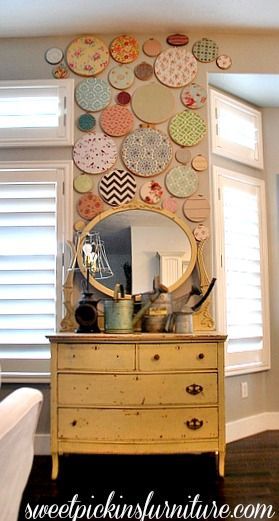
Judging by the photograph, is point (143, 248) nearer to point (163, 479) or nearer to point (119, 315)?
point (119, 315)

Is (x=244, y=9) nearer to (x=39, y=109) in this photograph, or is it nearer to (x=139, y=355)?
(x=39, y=109)

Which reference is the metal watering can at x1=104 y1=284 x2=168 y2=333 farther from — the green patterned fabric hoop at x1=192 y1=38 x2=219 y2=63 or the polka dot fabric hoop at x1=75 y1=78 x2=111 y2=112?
the green patterned fabric hoop at x1=192 y1=38 x2=219 y2=63

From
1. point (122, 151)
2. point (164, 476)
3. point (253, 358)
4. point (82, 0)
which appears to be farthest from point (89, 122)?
point (164, 476)

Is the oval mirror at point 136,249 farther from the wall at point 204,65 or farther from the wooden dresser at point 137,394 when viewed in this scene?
the wooden dresser at point 137,394

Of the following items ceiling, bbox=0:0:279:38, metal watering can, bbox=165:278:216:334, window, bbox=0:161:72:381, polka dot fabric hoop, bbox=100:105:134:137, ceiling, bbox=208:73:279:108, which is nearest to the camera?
metal watering can, bbox=165:278:216:334

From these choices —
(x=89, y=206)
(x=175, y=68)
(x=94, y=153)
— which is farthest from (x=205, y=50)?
(x=89, y=206)

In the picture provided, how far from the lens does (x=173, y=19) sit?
9.89ft

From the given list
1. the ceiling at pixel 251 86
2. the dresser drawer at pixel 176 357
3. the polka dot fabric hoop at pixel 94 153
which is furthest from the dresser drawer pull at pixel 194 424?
the ceiling at pixel 251 86

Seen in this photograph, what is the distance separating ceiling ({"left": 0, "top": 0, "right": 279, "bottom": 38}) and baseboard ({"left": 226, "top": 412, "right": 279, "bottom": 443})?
9.63 ft

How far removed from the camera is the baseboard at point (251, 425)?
3.19 meters

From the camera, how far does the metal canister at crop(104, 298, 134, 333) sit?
2605mm

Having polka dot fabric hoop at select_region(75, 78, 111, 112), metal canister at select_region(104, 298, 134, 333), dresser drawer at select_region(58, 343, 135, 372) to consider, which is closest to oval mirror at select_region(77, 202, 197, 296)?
metal canister at select_region(104, 298, 134, 333)

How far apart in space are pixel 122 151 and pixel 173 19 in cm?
99

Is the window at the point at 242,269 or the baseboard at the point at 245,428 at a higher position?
the window at the point at 242,269
